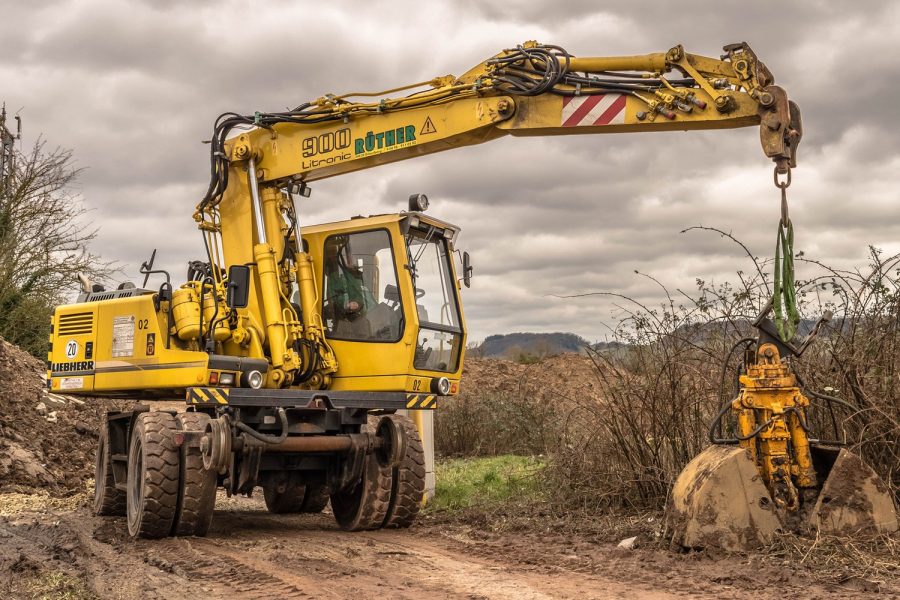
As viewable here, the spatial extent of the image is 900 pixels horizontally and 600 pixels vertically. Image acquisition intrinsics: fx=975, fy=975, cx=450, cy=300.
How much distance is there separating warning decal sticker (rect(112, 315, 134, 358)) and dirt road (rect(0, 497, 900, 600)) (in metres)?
1.71

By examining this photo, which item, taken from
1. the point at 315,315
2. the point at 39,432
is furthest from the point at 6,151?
the point at 315,315

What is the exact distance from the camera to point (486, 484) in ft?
38.5

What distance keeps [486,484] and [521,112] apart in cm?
514

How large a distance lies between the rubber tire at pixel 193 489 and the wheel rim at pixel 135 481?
0.38 metres

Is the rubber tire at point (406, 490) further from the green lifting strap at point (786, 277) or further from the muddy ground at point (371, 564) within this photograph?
the green lifting strap at point (786, 277)

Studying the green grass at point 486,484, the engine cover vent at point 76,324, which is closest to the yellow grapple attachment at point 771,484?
the green grass at point 486,484

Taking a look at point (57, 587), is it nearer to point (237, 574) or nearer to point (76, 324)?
point (237, 574)

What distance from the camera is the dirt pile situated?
12.5m

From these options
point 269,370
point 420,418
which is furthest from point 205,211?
point 420,418

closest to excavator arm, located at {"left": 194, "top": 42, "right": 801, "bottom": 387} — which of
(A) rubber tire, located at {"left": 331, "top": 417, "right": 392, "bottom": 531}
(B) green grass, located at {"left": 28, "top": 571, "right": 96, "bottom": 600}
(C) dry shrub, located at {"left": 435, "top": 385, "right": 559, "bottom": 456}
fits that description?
(A) rubber tire, located at {"left": 331, "top": 417, "right": 392, "bottom": 531}

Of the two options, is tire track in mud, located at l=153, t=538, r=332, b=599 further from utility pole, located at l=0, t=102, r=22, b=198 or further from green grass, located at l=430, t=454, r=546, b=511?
utility pole, located at l=0, t=102, r=22, b=198

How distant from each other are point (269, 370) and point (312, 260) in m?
1.21

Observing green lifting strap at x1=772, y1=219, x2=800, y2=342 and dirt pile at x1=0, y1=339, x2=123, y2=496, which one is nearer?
green lifting strap at x1=772, y1=219, x2=800, y2=342

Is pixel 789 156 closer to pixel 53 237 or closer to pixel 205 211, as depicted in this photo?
pixel 205 211
